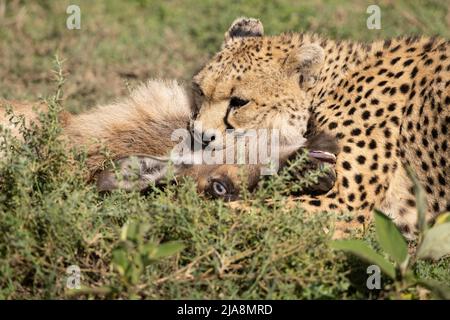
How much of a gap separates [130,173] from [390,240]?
1.25 m

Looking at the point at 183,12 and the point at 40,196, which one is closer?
the point at 40,196

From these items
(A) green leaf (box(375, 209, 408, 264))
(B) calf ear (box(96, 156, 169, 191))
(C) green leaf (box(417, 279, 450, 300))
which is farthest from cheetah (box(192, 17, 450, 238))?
(C) green leaf (box(417, 279, 450, 300))

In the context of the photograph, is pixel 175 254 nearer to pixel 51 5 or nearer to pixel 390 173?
pixel 390 173

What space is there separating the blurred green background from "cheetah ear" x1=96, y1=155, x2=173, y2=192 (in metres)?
2.00

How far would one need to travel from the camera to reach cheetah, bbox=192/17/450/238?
416 cm

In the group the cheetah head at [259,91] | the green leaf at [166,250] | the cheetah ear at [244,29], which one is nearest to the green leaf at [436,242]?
the green leaf at [166,250]

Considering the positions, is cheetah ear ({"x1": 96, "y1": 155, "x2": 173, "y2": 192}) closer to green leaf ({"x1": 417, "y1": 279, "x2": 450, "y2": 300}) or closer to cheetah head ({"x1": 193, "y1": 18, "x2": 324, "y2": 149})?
cheetah head ({"x1": 193, "y1": 18, "x2": 324, "y2": 149})

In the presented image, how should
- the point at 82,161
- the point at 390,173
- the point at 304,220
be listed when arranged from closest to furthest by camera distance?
the point at 304,220, the point at 82,161, the point at 390,173

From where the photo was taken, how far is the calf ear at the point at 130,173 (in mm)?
3777

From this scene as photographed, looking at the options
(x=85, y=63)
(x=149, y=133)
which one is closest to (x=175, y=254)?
(x=149, y=133)

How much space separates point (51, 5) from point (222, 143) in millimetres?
4125
